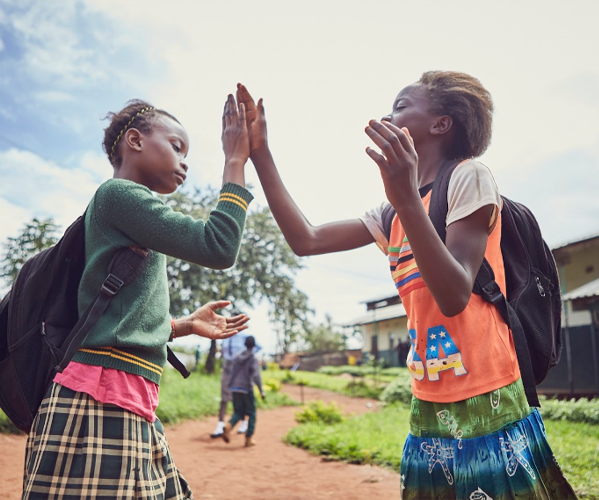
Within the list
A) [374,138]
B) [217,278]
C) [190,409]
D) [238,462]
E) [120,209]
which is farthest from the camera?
[217,278]

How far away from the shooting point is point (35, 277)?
1625 mm

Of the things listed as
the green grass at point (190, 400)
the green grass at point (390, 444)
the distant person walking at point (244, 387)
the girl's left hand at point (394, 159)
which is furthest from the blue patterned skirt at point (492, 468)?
the green grass at point (190, 400)

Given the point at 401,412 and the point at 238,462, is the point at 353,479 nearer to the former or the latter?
the point at 238,462

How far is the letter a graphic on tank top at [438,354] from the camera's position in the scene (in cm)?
145

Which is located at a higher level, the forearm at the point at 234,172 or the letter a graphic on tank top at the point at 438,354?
the forearm at the point at 234,172

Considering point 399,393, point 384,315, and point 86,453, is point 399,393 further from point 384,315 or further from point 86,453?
point 384,315

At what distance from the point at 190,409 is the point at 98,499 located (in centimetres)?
958

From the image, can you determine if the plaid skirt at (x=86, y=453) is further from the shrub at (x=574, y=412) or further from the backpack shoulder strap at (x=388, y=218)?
the shrub at (x=574, y=412)

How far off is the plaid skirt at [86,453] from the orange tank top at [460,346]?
0.83m

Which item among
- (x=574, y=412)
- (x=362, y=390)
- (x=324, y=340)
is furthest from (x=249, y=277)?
(x=324, y=340)

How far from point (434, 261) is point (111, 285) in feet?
3.02

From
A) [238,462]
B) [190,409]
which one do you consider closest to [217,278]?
[190,409]

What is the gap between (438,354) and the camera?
148 cm

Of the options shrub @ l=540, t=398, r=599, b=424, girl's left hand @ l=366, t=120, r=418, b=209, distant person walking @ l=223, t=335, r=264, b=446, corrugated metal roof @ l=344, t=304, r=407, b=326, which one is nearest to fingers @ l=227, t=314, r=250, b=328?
girl's left hand @ l=366, t=120, r=418, b=209
